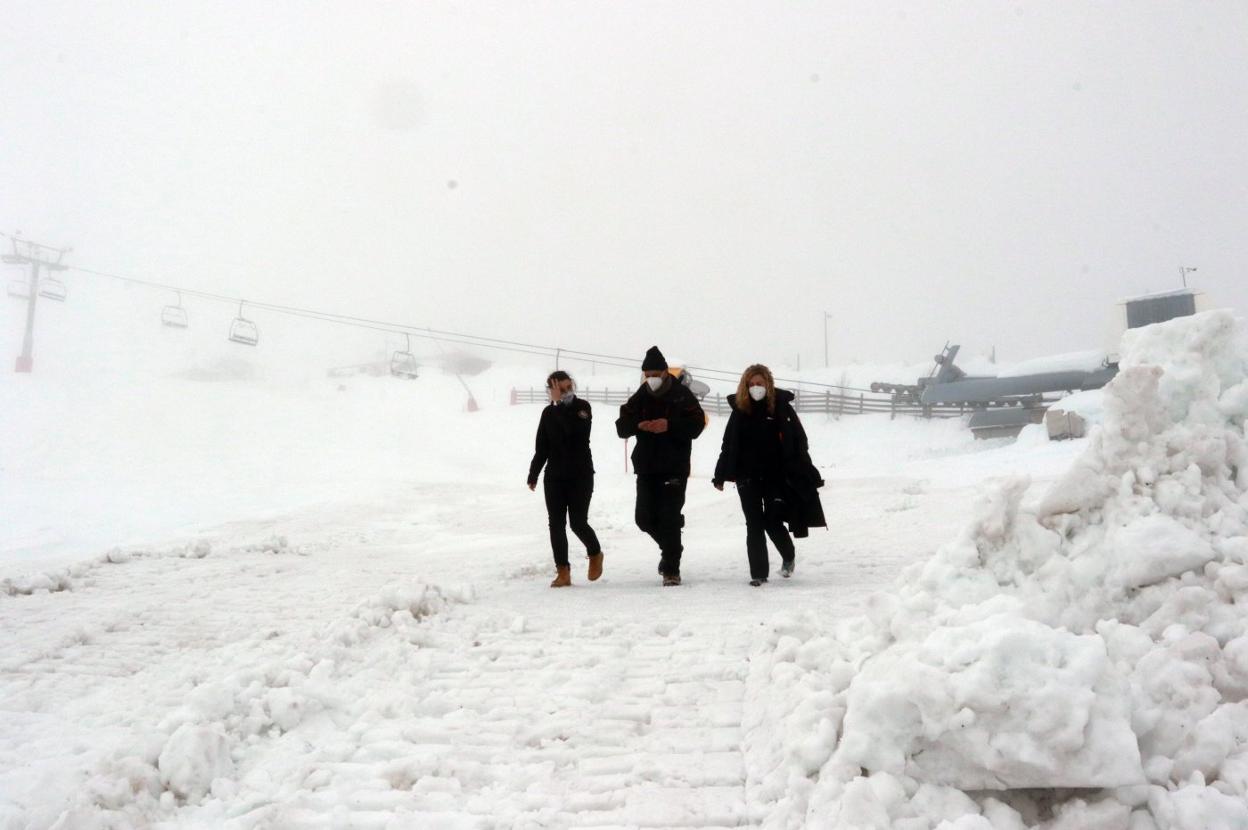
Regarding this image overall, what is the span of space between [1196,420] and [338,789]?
12.4 feet

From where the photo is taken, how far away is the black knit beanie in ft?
21.3

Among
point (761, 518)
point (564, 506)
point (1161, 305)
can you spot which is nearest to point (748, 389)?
point (761, 518)

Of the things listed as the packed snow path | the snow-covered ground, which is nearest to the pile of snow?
the snow-covered ground

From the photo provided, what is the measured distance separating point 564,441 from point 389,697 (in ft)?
10.6

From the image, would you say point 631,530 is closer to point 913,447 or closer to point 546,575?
point 546,575

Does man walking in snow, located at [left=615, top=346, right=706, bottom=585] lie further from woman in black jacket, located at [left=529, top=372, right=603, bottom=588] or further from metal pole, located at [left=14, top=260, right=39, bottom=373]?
metal pole, located at [left=14, top=260, right=39, bottom=373]

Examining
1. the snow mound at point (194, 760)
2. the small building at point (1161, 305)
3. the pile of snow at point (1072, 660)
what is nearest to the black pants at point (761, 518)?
the pile of snow at point (1072, 660)

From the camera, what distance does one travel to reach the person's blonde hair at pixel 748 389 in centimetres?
616

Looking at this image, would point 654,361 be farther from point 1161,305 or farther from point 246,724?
point 1161,305

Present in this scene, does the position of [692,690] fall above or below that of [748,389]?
below

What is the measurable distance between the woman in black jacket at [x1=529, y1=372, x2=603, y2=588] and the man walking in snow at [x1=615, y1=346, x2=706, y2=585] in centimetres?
41

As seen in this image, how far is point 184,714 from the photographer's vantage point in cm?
320

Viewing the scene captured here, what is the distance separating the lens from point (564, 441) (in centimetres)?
658

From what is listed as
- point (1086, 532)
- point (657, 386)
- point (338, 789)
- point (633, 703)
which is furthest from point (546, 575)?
point (1086, 532)
